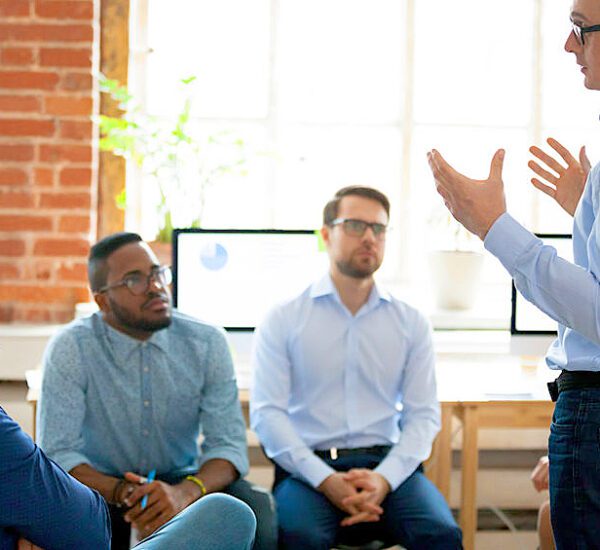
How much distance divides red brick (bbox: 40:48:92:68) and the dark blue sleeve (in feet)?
8.04

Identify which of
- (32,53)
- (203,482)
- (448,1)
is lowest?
(203,482)

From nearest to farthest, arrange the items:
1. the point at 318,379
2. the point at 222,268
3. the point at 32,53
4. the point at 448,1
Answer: the point at 318,379 → the point at 222,268 → the point at 32,53 → the point at 448,1

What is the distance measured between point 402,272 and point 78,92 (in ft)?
4.91

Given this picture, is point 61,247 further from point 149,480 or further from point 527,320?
point 527,320

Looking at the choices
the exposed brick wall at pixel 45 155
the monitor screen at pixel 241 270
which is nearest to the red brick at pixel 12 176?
the exposed brick wall at pixel 45 155

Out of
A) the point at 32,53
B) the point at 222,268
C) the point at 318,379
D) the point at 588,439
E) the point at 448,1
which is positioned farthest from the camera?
the point at 448,1

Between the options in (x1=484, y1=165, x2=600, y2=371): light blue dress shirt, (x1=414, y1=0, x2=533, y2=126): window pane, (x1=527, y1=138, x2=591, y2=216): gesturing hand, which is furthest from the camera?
(x1=414, y1=0, x2=533, y2=126): window pane

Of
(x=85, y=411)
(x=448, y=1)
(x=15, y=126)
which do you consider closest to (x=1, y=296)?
(x=15, y=126)

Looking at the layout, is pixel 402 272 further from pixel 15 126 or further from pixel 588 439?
pixel 588 439

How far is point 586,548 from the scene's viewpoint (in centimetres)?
168

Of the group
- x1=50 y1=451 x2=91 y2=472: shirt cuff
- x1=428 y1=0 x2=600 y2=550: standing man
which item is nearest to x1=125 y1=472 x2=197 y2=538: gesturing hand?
x1=50 y1=451 x2=91 y2=472: shirt cuff

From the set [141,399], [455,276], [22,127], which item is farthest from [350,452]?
[22,127]

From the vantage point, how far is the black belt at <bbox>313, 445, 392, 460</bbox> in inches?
114

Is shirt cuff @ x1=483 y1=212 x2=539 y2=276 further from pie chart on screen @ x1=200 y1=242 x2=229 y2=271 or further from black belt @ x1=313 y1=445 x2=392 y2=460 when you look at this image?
pie chart on screen @ x1=200 y1=242 x2=229 y2=271
